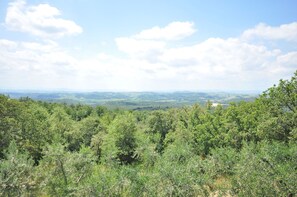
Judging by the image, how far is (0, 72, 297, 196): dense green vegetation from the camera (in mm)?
21719

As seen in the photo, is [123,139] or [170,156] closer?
[170,156]

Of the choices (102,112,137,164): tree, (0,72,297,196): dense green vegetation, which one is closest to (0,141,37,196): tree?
(0,72,297,196): dense green vegetation

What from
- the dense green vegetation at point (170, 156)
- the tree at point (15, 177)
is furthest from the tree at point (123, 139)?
the tree at point (15, 177)

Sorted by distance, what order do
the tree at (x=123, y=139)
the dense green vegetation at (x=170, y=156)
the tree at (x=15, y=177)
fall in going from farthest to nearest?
the tree at (x=123, y=139), the dense green vegetation at (x=170, y=156), the tree at (x=15, y=177)

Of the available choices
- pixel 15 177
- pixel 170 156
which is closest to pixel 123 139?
pixel 170 156

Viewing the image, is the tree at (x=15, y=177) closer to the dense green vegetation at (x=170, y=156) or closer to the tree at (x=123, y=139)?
the dense green vegetation at (x=170, y=156)

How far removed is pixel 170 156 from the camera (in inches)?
1266

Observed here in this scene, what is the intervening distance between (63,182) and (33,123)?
68.7ft

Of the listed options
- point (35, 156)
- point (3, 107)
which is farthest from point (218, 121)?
point (3, 107)

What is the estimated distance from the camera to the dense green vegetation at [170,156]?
2172cm

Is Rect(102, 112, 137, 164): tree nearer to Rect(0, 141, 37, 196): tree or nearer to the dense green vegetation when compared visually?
the dense green vegetation

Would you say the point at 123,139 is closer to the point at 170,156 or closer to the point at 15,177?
the point at 170,156

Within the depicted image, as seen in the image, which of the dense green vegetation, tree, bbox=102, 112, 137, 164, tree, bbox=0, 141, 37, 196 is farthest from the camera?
tree, bbox=102, 112, 137, 164

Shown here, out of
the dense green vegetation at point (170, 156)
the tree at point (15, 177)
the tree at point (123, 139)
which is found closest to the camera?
the tree at point (15, 177)
